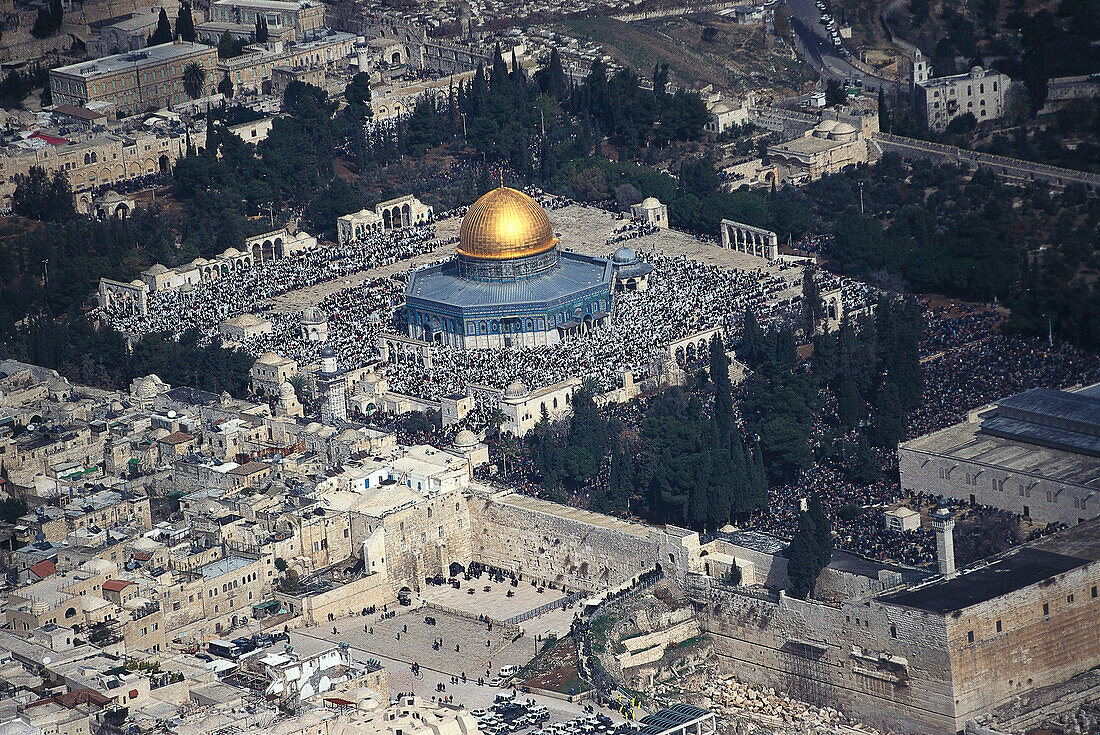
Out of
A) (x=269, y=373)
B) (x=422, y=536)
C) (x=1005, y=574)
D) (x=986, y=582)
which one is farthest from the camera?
(x=269, y=373)

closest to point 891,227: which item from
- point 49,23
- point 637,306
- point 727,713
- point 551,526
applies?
point 637,306

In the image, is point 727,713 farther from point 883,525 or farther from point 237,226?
point 237,226

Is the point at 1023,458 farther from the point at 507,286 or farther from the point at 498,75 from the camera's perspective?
the point at 498,75

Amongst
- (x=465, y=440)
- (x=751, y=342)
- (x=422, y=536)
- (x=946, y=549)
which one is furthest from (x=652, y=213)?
(x=946, y=549)

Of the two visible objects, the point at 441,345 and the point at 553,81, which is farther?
the point at 553,81

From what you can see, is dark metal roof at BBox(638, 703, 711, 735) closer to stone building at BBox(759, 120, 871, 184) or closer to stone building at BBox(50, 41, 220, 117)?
stone building at BBox(759, 120, 871, 184)

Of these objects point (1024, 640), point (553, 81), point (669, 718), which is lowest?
point (669, 718)

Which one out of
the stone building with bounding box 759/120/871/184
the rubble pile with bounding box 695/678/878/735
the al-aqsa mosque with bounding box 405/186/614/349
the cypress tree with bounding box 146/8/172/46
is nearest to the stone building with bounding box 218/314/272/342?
the al-aqsa mosque with bounding box 405/186/614/349
